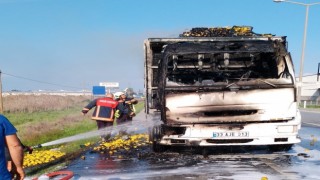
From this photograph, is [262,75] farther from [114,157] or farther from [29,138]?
[29,138]

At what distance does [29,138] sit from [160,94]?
7730 mm

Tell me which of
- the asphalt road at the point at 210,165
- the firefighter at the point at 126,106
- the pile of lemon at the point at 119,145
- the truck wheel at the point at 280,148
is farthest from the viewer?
the firefighter at the point at 126,106

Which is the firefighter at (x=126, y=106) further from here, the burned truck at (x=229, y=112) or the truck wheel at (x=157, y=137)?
the burned truck at (x=229, y=112)

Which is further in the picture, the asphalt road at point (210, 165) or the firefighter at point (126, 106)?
the firefighter at point (126, 106)

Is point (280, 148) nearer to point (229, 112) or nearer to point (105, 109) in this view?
point (229, 112)

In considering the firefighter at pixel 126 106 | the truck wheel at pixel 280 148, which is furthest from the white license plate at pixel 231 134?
the firefighter at pixel 126 106

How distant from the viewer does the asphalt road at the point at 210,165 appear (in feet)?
20.6

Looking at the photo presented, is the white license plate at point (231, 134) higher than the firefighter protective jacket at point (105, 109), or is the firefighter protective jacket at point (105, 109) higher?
the firefighter protective jacket at point (105, 109)

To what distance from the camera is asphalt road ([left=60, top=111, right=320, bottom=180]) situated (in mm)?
6277

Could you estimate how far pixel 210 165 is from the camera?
7.17 meters

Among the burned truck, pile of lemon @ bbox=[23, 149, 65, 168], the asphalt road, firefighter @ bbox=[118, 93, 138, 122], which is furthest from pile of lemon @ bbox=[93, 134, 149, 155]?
the burned truck

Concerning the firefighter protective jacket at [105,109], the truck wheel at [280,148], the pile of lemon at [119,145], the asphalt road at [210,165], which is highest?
the firefighter protective jacket at [105,109]

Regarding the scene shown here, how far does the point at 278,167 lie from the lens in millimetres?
6852

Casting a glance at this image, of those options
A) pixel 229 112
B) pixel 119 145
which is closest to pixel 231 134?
pixel 229 112
